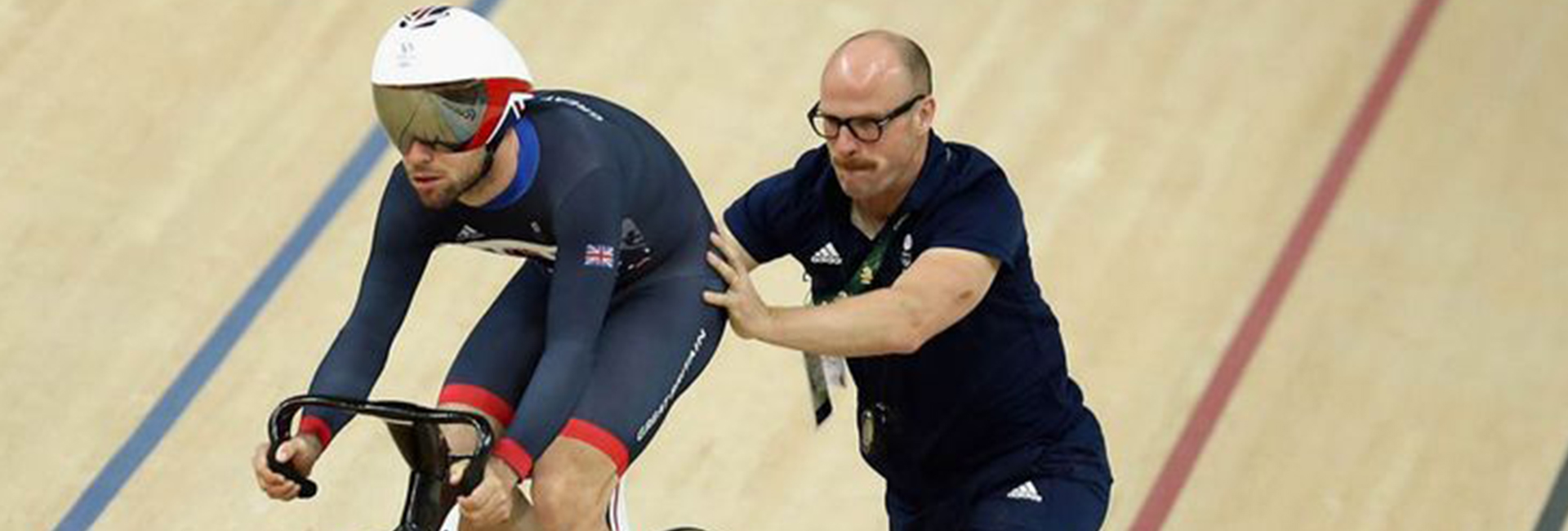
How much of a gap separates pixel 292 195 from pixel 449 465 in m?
2.60

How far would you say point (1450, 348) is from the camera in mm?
6035

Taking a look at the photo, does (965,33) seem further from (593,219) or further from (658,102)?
(593,219)

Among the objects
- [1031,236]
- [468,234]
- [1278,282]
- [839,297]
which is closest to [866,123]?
[839,297]

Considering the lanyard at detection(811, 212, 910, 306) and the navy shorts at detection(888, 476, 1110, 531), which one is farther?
the navy shorts at detection(888, 476, 1110, 531)

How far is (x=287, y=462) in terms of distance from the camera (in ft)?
12.7

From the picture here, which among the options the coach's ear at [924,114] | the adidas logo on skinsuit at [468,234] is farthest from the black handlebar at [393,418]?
the coach's ear at [924,114]

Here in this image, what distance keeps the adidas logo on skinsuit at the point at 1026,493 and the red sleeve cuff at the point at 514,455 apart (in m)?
1.03

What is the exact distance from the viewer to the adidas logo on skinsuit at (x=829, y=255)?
439cm

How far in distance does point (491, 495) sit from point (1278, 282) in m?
3.02

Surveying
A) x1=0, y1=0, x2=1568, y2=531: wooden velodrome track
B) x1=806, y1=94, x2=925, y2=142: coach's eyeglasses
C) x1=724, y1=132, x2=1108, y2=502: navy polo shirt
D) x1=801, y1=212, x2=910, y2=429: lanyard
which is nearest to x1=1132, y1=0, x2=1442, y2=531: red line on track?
x1=0, y1=0, x2=1568, y2=531: wooden velodrome track

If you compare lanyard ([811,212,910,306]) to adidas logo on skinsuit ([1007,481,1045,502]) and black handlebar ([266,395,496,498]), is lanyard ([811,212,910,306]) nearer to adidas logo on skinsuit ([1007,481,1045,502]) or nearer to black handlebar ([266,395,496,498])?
adidas logo on skinsuit ([1007,481,1045,502])

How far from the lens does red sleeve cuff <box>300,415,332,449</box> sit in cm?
393

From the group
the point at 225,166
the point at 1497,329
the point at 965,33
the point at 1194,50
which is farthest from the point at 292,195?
the point at 1497,329

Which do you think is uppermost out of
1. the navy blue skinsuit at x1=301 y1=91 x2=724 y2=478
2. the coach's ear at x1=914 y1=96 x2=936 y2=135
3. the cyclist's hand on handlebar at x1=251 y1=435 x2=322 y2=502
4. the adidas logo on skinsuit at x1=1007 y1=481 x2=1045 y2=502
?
the coach's ear at x1=914 y1=96 x2=936 y2=135
